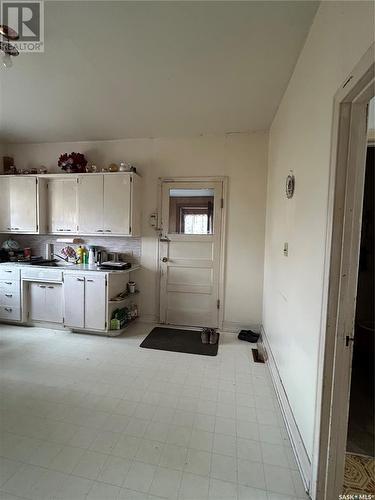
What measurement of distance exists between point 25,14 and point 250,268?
3.12m

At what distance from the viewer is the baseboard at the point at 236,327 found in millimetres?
3317

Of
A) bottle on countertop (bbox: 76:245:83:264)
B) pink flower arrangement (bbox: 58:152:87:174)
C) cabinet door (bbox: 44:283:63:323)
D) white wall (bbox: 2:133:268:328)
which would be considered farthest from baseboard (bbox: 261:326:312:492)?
pink flower arrangement (bbox: 58:152:87:174)

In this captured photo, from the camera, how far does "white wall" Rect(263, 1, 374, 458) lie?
1077 millimetres

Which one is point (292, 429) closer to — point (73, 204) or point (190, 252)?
point (190, 252)

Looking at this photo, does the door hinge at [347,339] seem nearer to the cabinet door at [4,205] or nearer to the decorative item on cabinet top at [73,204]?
the decorative item on cabinet top at [73,204]

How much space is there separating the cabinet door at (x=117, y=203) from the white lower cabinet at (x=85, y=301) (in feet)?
2.34

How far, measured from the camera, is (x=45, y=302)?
127 inches

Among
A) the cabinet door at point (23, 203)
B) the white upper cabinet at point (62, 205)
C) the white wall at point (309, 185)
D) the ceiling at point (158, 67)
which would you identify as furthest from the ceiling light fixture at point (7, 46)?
the cabinet door at point (23, 203)

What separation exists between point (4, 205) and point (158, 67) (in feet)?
10.2

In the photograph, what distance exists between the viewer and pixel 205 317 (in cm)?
341

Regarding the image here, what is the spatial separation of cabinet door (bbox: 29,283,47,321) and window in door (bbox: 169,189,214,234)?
194 centimetres

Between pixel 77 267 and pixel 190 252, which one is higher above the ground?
pixel 190 252

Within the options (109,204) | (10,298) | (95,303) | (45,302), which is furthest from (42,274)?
(109,204)

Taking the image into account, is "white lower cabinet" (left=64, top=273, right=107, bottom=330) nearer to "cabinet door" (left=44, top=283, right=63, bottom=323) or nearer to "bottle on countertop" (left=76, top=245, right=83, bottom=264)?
"cabinet door" (left=44, top=283, right=63, bottom=323)
